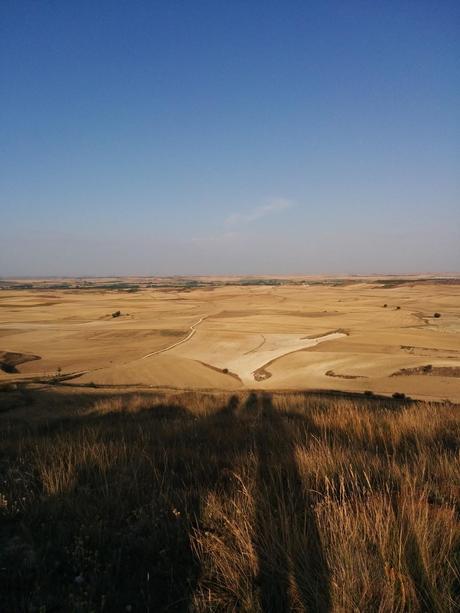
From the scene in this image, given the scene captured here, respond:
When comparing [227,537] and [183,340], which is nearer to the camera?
[227,537]

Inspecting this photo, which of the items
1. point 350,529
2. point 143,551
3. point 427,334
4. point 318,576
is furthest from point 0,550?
point 427,334

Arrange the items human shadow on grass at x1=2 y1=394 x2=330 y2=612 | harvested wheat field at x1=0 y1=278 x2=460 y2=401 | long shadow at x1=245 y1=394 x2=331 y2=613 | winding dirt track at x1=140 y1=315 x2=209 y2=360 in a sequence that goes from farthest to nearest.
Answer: winding dirt track at x1=140 y1=315 x2=209 y2=360, harvested wheat field at x1=0 y1=278 x2=460 y2=401, human shadow on grass at x1=2 y1=394 x2=330 y2=612, long shadow at x1=245 y1=394 x2=331 y2=613

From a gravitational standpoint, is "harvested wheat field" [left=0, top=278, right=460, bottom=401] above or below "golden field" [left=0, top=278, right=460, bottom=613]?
below

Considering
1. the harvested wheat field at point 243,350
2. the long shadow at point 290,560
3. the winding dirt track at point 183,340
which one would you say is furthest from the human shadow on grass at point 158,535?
the winding dirt track at point 183,340

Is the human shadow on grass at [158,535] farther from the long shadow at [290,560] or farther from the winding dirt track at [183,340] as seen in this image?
the winding dirt track at [183,340]

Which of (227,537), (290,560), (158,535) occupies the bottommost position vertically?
(158,535)

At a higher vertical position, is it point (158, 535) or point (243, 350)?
point (158, 535)

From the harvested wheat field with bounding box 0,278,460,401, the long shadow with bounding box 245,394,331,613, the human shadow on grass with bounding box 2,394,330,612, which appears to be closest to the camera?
the long shadow with bounding box 245,394,331,613

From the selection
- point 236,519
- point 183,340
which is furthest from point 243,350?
point 236,519

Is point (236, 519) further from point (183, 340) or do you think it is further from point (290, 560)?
point (183, 340)

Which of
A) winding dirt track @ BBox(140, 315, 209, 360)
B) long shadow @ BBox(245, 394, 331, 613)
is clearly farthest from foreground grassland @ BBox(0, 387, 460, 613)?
winding dirt track @ BBox(140, 315, 209, 360)

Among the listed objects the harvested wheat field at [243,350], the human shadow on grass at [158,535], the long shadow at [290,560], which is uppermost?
the long shadow at [290,560]

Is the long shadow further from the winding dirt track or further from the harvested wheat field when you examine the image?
the winding dirt track

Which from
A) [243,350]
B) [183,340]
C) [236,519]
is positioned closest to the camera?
[236,519]
